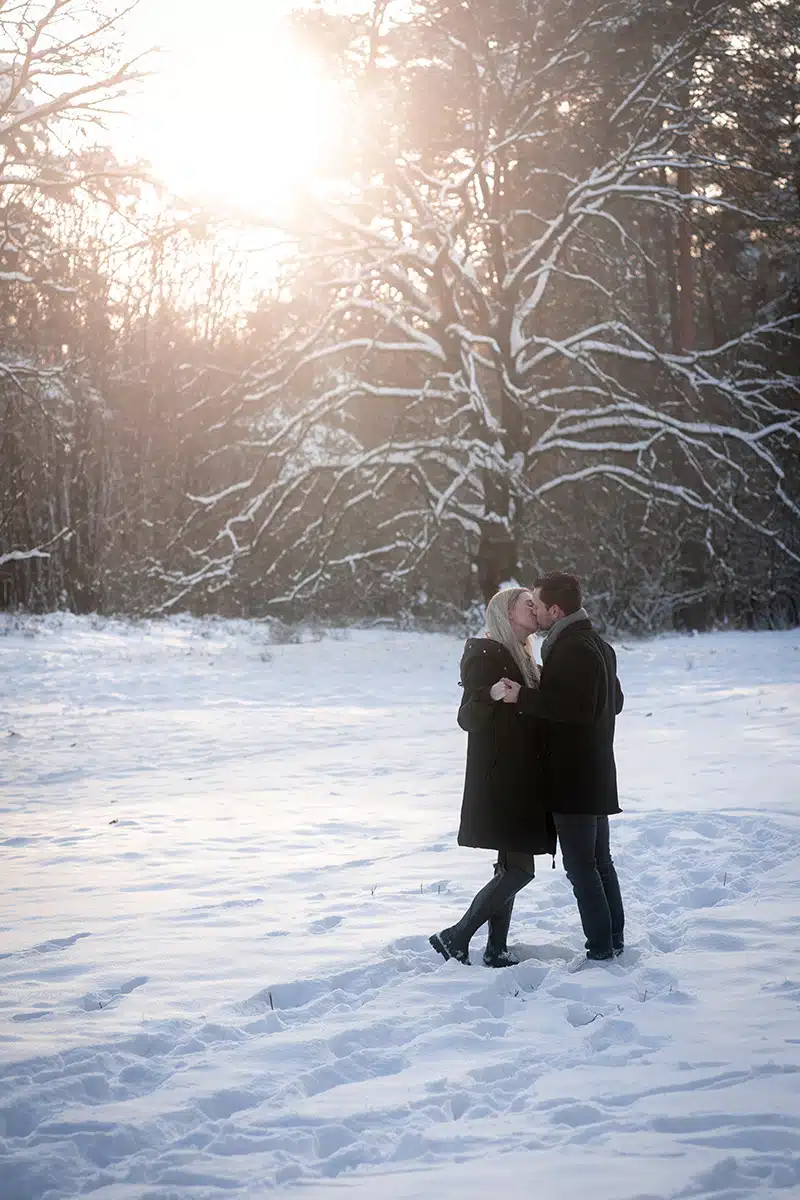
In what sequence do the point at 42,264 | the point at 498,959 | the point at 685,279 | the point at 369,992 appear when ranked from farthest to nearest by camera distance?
the point at 685,279
the point at 42,264
the point at 498,959
the point at 369,992

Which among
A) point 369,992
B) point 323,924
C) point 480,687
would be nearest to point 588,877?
point 480,687

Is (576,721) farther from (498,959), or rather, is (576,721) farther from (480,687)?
(498,959)

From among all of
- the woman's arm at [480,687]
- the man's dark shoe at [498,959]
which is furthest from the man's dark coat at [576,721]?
the man's dark shoe at [498,959]

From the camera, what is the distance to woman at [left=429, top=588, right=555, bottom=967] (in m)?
5.56

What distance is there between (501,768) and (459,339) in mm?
16665

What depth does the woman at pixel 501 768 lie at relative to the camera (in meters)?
5.56

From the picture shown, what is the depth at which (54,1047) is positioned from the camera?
→ 4.72 meters

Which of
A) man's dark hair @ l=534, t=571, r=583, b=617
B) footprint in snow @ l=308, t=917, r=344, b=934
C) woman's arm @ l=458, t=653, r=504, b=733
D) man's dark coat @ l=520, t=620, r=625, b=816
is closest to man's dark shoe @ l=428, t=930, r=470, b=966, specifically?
footprint in snow @ l=308, t=917, r=344, b=934

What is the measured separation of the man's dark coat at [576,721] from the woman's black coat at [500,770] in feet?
0.27

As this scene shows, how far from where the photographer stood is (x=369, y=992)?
535cm

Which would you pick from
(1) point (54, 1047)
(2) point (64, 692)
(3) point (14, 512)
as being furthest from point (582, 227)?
(1) point (54, 1047)

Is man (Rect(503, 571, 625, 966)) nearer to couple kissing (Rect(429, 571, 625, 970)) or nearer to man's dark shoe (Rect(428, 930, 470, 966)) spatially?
couple kissing (Rect(429, 571, 625, 970))

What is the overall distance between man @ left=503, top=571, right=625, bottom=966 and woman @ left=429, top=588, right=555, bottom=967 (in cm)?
9

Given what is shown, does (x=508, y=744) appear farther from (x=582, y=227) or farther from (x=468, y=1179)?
(x=582, y=227)
